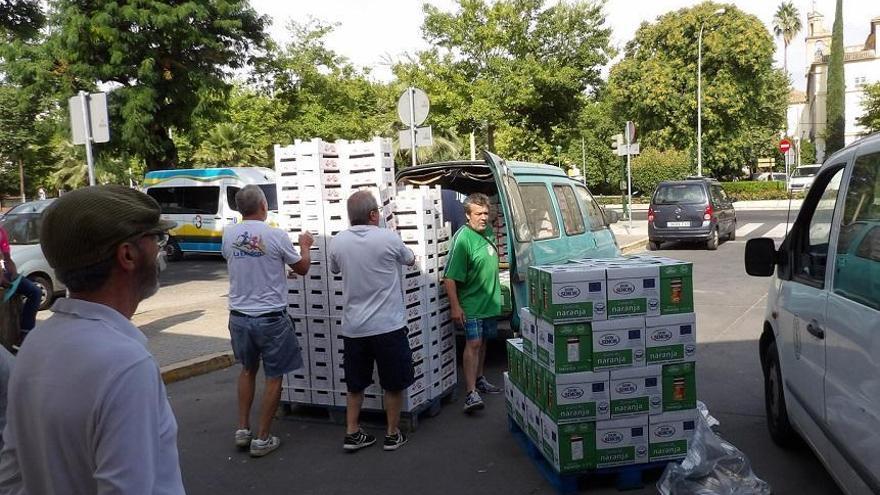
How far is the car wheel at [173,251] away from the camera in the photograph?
62.8ft

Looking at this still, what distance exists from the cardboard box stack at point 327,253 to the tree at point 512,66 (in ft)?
58.7

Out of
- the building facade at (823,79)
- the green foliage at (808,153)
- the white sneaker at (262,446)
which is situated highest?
the building facade at (823,79)

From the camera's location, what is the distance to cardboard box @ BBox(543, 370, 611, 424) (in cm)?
410

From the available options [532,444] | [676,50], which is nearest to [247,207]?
[532,444]

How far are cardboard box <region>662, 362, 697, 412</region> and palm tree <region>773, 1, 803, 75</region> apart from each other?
102636 millimetres

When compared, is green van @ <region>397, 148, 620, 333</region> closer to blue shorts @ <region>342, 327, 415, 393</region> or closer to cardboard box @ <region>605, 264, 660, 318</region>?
blue shorts @ <region>342, 327, 415, 393</region>

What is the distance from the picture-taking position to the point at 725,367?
6816mm

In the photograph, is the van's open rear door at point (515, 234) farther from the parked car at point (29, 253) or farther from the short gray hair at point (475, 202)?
the parked car at point (29, 253)

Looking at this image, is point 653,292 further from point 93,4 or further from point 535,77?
point 535,77

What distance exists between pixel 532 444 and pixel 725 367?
3.04 meters

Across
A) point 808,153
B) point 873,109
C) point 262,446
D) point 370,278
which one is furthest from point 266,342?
point 808,153

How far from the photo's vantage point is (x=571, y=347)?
13.5 feet

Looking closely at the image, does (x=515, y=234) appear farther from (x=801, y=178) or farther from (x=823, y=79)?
(x=823, y=79)

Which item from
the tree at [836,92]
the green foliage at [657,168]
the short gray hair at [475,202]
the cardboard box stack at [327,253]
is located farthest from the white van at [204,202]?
the tree at [836,92]
